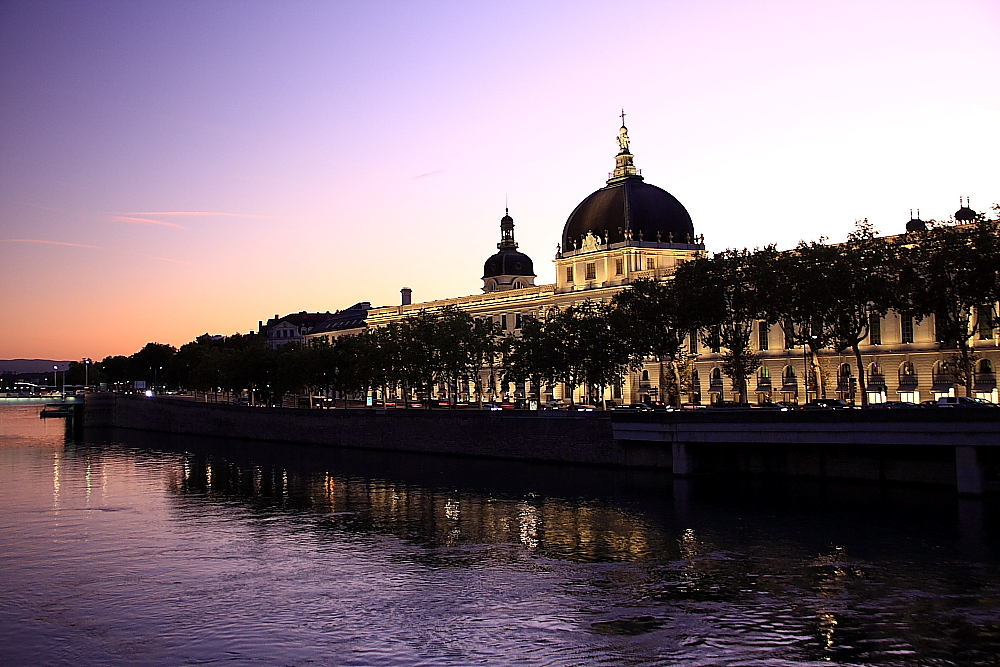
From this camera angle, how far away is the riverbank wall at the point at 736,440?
7415 centimetres

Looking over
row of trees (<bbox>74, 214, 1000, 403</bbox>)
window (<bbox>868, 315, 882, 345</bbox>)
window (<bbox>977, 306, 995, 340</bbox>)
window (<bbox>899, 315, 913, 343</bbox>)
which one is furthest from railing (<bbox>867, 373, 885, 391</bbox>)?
window (<bbox>977, 306, 995, 340</bbox>)

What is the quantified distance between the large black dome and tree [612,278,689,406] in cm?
4784

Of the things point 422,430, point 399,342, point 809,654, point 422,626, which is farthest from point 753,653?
point 399,342

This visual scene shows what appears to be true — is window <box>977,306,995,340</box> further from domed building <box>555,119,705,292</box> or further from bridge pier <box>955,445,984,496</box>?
domed building <box>555,119,705,292</box>

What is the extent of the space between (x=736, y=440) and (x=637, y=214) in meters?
89.5

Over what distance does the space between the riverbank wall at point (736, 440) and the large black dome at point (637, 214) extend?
190ft

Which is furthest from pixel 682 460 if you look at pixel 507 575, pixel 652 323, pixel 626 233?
pixel 626 233

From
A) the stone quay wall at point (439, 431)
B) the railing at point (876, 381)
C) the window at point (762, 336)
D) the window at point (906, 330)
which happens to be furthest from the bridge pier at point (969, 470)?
the window at point (762, 336)

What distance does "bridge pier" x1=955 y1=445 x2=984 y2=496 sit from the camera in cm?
7325

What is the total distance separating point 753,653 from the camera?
4225 centimetres

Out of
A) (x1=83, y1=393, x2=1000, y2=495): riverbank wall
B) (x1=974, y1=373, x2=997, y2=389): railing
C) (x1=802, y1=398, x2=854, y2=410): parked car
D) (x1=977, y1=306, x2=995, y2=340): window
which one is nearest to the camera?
(x1=83, y1=393, x2=1000, y2=495): riverbank wall

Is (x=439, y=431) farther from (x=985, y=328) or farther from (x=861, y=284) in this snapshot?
(x=985, y=328)

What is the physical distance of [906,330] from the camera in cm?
12494

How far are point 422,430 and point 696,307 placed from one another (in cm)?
3398
